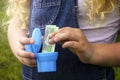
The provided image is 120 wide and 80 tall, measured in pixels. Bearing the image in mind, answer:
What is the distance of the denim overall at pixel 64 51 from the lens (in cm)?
157

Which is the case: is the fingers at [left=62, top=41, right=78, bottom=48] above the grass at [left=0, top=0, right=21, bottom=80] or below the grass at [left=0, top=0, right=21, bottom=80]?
above

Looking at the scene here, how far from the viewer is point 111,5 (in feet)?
5.22

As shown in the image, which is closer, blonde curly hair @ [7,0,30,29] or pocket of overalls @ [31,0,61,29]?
pocket of overalls @ [31,0,61,29]

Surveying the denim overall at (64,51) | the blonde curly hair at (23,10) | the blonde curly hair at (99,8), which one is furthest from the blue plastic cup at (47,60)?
the blonde curly hair at (23,10)

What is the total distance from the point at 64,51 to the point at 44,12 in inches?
7.7

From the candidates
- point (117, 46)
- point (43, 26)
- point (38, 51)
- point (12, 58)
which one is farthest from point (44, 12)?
point (12, 58)

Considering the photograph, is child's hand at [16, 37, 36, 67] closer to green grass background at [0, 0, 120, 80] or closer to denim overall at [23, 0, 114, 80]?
denim overall at [23, 0, 114, 80]

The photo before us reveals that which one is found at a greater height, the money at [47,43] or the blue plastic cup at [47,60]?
the money at [47,43]

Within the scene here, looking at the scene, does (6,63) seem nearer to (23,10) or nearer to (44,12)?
(23,10)

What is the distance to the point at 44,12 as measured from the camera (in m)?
1.62

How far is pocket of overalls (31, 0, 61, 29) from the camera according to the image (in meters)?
1.59

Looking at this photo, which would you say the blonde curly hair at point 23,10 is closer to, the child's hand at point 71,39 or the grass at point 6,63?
the child's hand at point 71,39

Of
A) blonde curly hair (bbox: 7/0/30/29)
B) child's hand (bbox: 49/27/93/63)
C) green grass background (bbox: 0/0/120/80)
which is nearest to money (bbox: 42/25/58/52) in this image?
child's hand (bbox: 49/27/93/63)

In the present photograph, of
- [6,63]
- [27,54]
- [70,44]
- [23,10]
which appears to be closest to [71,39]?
[70,44]
